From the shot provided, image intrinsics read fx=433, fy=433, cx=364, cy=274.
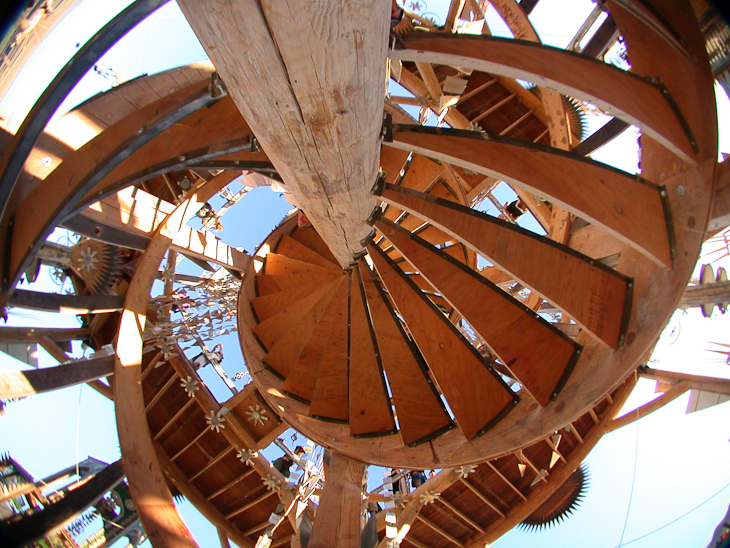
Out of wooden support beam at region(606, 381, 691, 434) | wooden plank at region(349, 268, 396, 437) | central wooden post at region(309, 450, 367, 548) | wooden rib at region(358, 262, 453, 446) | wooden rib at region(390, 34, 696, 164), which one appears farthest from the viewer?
Answer: wooden plank at region(349, 268, 396, 437)

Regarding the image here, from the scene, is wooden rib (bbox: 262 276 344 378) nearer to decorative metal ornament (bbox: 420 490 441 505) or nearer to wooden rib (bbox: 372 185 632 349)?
decorative metal ornament (bbox: 420 490 441 505)

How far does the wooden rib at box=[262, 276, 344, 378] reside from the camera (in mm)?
7641

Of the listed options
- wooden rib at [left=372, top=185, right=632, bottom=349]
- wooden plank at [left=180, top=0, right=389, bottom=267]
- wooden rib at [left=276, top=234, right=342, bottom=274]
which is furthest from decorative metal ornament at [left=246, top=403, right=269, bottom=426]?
wooden plank at [left=180, top=0, right=389, bottom=267]

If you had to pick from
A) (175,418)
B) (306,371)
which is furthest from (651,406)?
(175,418)

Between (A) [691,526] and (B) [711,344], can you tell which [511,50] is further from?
(A) [691,526]

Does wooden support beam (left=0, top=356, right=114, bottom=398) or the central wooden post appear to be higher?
wooden support beam (left=0, top=356, right=114, bottom=398)

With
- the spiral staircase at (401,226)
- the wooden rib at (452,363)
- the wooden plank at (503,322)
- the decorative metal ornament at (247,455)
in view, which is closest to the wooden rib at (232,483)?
the decorative metal ornament at (247,455)

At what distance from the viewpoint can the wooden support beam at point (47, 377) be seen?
3779 millimetres

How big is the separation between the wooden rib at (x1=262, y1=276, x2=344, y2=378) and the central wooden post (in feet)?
7.48

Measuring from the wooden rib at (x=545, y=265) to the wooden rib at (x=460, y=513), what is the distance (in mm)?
6414

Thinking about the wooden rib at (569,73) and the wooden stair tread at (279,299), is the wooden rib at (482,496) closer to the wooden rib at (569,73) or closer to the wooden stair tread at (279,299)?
the wooden stair tread at (279,299)

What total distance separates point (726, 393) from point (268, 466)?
7.79 meters

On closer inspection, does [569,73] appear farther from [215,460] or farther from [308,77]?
[215,460]

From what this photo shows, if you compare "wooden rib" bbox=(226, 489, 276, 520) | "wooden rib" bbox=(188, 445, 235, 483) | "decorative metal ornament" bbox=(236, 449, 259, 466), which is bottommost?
"wooden rib" bbox=(226, 489, 276, 520)
